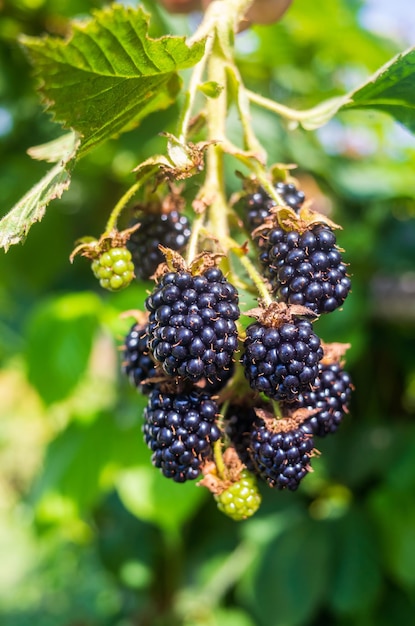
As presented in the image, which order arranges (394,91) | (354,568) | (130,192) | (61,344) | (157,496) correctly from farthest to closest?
(354,568)
(61,344)
(157,496)
(394,91)
(130,192)

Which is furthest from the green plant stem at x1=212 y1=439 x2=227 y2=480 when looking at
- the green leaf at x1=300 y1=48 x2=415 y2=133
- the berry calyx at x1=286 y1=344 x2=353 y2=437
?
the green leaf at x1=300 y1=48 x2=415 y2=133

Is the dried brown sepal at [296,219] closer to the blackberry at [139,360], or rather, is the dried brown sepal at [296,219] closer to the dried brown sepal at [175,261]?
the dried brown sepal at [175,261]

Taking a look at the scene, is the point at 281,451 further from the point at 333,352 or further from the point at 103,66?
the point at 103,66

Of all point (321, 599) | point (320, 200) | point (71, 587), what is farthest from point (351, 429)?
point (71, 587)

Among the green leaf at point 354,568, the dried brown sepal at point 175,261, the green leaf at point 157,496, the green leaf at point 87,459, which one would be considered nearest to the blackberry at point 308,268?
the dried brown sepal at point 175,261

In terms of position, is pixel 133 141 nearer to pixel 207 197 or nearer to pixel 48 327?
pixel 48 327

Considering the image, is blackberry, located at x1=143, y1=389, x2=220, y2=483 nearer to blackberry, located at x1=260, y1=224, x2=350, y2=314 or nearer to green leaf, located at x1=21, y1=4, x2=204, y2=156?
blackberry, located at x1=260, y1=224, x2=350, y2=314

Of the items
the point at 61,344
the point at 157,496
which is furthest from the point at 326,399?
Result: the point at 61,344
